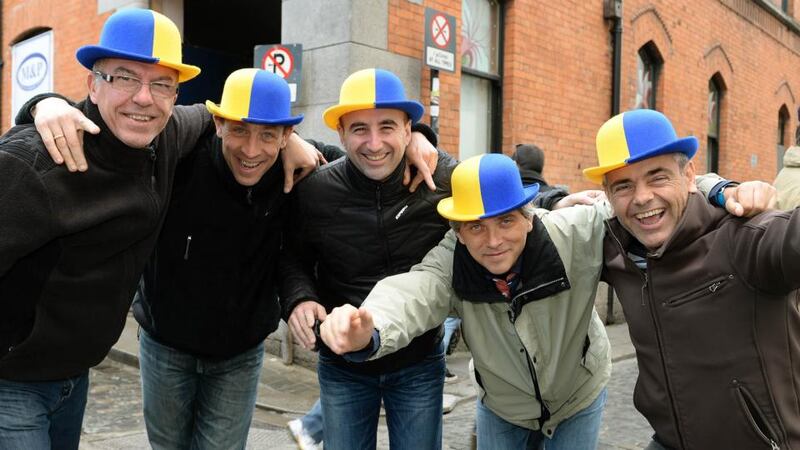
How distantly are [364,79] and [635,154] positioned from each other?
44.2 inches

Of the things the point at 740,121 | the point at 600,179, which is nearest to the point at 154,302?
the point at 600,179

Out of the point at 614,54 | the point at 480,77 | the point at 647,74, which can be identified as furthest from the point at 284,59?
the point at 647,74

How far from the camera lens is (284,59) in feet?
21.0

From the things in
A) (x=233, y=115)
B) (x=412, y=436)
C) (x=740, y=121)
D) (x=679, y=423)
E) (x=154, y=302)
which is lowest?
(x=412, y=436)

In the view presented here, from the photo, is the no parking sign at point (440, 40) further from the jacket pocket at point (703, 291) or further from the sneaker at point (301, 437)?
the jacket pocket at point (703, 291)

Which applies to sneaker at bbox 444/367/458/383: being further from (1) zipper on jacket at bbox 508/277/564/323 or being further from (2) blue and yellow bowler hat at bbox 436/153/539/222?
(2) blue and yellow bowler hat at bbox 436/153/539/222

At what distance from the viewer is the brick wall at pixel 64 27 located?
9.07m

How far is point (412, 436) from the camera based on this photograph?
2.98 metres

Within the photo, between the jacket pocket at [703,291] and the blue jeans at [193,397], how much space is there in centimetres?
187

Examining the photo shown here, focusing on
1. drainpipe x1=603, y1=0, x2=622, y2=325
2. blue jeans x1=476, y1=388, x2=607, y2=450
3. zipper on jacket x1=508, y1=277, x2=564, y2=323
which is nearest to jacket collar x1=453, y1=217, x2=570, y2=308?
zipper on jacket x1=508, y1=277, x2=564, y2=323

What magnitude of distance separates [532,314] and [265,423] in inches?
130

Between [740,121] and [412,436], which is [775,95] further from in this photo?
[412,436]

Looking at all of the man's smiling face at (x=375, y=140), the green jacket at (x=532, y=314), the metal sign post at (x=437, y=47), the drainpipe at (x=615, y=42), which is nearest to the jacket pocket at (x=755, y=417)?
the green jacket at (x=532, y=314)

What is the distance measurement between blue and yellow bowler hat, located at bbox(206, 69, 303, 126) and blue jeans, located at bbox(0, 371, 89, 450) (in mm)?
1174
